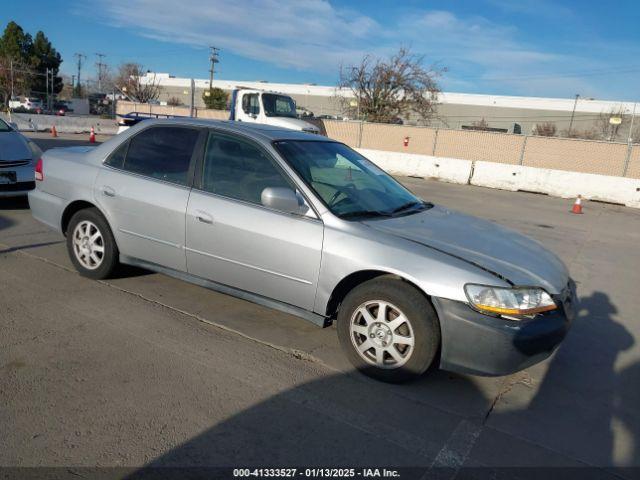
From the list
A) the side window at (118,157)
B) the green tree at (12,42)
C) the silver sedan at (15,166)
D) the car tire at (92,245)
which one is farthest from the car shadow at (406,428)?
the green tree at (12,42)

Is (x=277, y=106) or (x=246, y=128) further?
(x=277, y=106)

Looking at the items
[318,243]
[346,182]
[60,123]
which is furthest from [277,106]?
[60,123]

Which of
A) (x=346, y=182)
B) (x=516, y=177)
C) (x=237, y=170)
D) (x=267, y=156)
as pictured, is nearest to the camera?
(x=267, y=156)

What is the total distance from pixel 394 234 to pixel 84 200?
2.96 meters

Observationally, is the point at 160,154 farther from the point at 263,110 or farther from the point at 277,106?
the point at 277,106

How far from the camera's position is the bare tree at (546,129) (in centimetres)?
5109

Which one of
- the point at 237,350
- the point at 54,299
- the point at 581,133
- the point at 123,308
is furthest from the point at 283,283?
the point at 581,133

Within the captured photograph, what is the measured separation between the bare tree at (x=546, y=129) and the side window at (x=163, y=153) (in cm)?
5195

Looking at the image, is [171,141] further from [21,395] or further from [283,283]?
[21,395]

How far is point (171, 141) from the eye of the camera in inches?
175

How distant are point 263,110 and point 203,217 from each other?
13.0 meters

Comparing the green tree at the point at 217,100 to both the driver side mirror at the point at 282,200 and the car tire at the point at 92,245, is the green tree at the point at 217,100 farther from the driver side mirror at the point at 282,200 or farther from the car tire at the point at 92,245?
the driver side mirror at the point at 282,200

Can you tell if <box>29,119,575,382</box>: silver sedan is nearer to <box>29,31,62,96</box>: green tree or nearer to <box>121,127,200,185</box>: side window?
<box>121,127,200,185</box>: side window

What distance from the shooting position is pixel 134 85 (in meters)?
65.2
